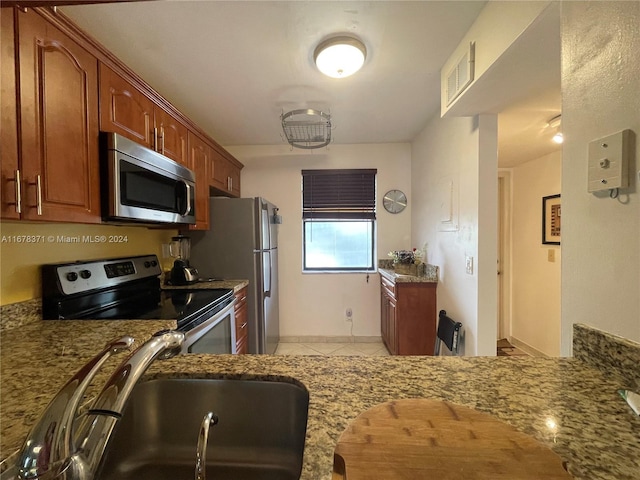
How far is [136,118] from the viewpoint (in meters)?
1.64

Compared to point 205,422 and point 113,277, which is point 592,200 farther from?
point 113,277

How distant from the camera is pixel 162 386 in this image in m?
0.84

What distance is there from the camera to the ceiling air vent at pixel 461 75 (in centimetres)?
148

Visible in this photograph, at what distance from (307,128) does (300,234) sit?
51.1 inches

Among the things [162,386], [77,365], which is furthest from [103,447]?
[77,365]

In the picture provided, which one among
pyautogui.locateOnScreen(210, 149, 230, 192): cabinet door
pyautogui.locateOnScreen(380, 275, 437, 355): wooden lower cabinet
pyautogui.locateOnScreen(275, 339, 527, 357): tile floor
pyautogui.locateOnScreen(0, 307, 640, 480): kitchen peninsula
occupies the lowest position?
pyautogui.locateOnScreen(275, 339, 527, 357): tile floor

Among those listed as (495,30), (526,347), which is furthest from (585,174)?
(526,347)

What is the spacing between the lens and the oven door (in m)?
1.56

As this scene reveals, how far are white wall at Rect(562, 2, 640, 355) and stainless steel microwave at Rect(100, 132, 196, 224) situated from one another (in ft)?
6.25

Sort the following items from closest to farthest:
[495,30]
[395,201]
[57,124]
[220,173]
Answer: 1. [57,124]
2. [495,30]
3. [220,173]
4. [395,201]

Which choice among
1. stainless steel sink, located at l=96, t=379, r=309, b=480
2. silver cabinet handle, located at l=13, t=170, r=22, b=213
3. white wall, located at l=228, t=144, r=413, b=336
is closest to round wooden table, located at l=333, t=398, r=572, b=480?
stainless steel sink, located at l=96, t=379, r=309, b=480

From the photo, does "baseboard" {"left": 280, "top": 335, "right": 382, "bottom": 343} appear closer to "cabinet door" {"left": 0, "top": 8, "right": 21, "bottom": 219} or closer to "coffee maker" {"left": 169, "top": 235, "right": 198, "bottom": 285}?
"coffee maker" {"left": 169, "top": 235, "right": 198, "bottom": 285}

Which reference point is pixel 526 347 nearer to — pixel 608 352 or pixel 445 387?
pixel 608 352

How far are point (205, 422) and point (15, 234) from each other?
1449 millimetres
